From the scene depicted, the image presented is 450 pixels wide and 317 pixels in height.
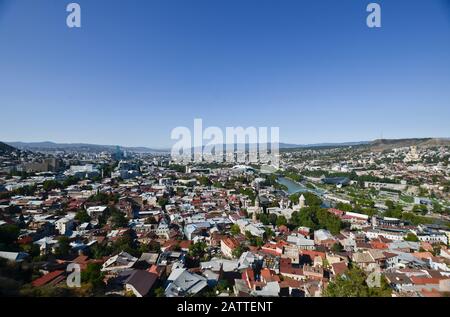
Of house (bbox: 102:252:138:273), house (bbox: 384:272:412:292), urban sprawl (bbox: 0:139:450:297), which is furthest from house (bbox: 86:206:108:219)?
house (bbox: 384:272:412:292)

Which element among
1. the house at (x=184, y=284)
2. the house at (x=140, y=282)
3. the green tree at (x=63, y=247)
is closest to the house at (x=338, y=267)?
the house at (x=184, y=284)

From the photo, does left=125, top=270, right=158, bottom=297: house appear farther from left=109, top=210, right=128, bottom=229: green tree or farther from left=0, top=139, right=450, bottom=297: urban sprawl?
left=109, top=210, right=128, bottom=229: green tree

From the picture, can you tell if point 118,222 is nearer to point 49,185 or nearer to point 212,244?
point 212,244

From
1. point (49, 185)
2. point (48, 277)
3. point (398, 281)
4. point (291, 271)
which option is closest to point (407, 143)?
point (398, 281)

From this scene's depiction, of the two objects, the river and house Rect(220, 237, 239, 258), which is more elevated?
house Rect(220, 237, 239, 258)

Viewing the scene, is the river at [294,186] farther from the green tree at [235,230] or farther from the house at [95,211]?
the house at [95,211]

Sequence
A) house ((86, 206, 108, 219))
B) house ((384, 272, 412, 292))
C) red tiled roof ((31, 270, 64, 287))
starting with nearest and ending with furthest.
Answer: red tiled roof ((31, 270, 64, 287)), house ((384, 272, 412, 292)), house ((86, 206, 108, 219))
